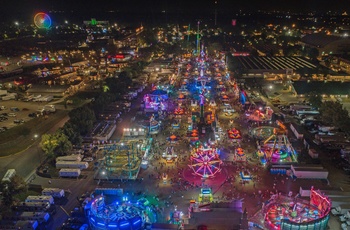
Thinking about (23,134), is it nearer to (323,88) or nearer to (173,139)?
(173,139)

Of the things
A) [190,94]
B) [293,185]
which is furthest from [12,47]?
[293,185]

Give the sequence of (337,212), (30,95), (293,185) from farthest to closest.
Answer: (30,95) < (293,185) < (337,212)

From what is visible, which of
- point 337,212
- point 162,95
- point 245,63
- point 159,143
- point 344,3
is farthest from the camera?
point 344,3

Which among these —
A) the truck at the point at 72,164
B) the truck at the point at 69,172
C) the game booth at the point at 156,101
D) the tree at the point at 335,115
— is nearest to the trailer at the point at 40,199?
the truck at the point at 69,172

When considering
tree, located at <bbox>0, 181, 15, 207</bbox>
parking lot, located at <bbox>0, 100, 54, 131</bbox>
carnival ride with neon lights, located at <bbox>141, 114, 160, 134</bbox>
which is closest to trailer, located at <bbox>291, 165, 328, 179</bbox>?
carnival ride with neon lights, located at <bbox>141, 114, 160, 134</bbox>

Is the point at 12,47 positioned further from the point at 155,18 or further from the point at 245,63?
the point at 155,18

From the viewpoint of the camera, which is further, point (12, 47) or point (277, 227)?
point (12, 47)

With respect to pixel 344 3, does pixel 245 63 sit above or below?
below

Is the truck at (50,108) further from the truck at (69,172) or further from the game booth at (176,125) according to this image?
the truck at (69,172)
